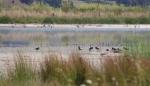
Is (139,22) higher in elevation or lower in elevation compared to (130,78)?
lower

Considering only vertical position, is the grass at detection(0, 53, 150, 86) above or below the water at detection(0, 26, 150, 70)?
above

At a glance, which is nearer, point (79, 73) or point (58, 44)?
point (79, 73)

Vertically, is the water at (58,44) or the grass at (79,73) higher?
the grass at (79,73)

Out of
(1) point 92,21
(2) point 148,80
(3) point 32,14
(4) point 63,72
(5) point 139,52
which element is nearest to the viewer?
(2) point 148,80

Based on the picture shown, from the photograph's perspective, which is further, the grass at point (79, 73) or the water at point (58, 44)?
the water at point (58, 44)

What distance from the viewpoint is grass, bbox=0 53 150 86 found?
9570 millimetres

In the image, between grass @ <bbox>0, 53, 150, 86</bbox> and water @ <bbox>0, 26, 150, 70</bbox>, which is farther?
water @ <bbox>0, 26, 150, 70</bbox>

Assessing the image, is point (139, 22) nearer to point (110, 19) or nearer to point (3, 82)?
point (110, 19)

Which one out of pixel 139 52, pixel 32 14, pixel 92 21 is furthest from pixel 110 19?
pixel 139 52

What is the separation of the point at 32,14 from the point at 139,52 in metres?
35.5

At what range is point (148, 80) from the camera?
9.52 m

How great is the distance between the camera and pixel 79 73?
10.4m

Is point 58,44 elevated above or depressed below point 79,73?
below

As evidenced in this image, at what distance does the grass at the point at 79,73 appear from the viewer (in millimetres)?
9570
